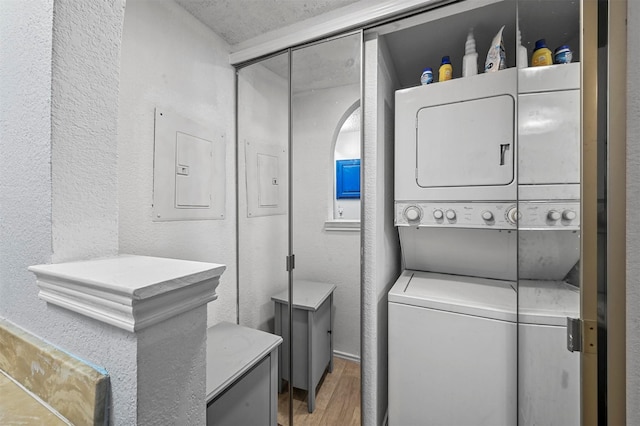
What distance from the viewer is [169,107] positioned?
141cm

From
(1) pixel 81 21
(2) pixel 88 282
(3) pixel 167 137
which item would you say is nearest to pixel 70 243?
(2) pixel 88 282

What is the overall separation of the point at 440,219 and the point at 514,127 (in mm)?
557

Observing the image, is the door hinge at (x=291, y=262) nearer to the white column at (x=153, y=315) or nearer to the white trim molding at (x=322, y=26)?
the white column at (x=153, y=315)

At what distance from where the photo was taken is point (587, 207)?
64 centimetres

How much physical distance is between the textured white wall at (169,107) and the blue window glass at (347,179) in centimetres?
81

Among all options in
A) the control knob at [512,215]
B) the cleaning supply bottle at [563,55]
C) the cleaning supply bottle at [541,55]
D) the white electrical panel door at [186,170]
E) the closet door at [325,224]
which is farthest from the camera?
the closet door at [325,224]

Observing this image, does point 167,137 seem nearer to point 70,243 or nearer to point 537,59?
point 70,243

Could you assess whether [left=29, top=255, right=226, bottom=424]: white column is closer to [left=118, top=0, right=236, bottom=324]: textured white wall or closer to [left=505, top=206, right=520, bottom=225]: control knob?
[left=118, top=0, right=236, bottom=324]: textured white wall

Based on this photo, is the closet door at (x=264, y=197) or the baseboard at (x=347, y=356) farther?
the closet door at (x=264, y=197)

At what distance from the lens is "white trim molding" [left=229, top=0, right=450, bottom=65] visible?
1.29m

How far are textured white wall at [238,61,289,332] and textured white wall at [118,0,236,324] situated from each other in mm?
77

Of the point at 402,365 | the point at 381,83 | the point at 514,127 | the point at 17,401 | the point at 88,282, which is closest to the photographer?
the point at 88,282

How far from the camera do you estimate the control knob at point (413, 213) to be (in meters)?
1.44

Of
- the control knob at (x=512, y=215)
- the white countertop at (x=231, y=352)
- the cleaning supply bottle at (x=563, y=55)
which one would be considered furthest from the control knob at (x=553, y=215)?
the white countertop at (x=231, y=352)
